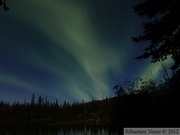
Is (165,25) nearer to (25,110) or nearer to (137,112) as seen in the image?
(137,112)

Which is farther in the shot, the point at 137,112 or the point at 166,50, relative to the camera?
the point at 137,112

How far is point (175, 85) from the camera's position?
10.3m

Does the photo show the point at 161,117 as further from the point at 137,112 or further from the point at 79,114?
the point at 79,114

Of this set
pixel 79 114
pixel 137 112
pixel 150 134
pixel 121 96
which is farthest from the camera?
pixel 79 114

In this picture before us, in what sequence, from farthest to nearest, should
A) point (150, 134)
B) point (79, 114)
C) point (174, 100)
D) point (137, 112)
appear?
point (79, 114) → point (137, 112) → point (174, 100) → point (150, 134)

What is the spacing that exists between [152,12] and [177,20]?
195 cm

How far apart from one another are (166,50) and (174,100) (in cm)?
289

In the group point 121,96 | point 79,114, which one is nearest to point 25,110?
point 79,114

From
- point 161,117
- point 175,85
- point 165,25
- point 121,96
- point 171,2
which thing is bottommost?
point 161,117

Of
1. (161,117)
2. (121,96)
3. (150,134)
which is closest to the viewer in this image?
(150,134)

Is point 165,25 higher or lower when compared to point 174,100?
higher

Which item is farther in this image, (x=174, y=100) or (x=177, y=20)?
(x=174, y=100)

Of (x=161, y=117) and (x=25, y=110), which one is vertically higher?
(x=25, y=110)

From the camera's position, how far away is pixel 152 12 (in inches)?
456
